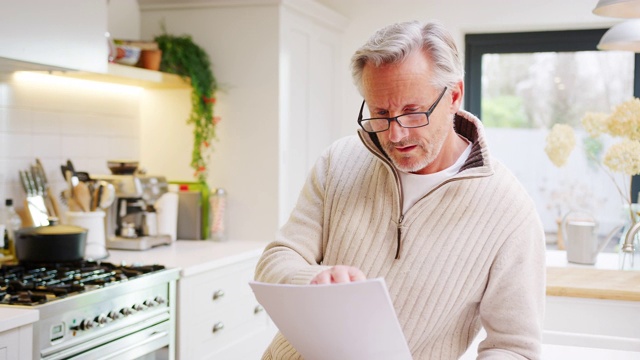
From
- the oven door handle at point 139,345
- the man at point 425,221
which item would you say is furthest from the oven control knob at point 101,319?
the man at point 425,221

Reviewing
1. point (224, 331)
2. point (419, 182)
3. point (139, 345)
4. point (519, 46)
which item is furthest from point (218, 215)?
point (419, 182)

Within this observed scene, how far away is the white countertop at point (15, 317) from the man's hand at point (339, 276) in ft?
3.65

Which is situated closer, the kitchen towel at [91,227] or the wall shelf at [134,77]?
the kitchen towel at [91,227]

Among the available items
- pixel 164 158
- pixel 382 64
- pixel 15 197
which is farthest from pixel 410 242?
pixel 164 158

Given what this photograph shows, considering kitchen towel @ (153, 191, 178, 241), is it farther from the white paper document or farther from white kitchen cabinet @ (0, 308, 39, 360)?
the white paper document

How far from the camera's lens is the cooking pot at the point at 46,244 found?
2928 millimetres

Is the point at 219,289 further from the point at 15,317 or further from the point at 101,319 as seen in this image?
the point at 15,317

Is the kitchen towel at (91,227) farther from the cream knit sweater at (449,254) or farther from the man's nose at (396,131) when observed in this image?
the man's nose at (396,131)

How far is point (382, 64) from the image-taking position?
1.53 m

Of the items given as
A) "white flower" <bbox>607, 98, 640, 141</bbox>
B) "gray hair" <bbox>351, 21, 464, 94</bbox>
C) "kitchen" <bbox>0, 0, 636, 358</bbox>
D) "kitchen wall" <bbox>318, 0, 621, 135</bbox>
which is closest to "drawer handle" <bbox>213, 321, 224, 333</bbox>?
"kitchen" <bbox>0, 0, 636, 358</bbox>

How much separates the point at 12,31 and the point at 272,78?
1584mm

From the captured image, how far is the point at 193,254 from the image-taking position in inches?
137

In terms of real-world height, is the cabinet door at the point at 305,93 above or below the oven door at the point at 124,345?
above

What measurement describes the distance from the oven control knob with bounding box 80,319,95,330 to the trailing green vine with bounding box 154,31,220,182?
1.59 m
